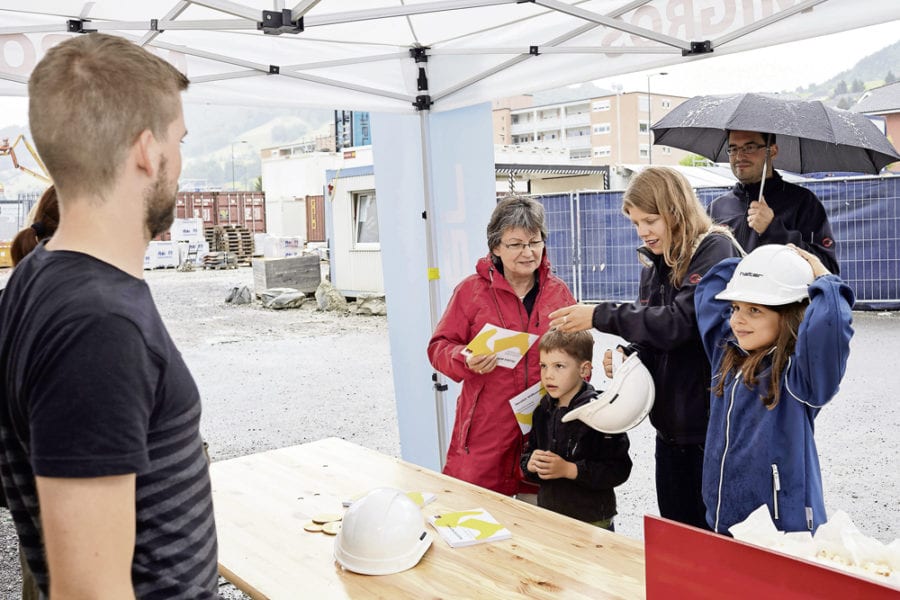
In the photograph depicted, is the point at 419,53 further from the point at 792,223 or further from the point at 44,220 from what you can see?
the point at 44,220

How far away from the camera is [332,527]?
7.23 ft

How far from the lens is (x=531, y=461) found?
2564 millimetres

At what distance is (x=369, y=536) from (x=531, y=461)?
82 centimetres

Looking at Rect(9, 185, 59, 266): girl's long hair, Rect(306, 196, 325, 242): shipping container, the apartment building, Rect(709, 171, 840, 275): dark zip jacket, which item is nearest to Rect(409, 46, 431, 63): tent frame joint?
Rect(709, 171, 840, 275): dark zip jacket

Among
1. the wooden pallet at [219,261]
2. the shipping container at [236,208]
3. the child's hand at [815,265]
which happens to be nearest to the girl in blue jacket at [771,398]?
the child's hand at [815,265]

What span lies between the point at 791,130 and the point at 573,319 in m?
1.06

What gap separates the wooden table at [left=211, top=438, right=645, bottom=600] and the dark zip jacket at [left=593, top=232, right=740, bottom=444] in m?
0.55

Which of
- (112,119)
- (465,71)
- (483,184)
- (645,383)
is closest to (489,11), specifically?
(465,71)

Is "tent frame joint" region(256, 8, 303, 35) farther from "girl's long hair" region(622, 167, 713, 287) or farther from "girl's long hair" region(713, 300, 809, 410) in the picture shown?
"girl's long hair" region(713, 300, 809, 410)

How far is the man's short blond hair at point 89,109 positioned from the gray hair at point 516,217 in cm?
192

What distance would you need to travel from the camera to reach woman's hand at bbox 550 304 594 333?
250 cm

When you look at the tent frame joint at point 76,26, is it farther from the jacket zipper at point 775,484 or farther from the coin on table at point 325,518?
the jacket zipper at point 775,484

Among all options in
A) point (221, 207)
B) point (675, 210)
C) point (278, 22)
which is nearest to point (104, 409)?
point (675, 210)

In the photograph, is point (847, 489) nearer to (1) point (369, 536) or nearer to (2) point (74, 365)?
(1) point (369, 536)
